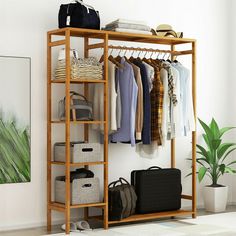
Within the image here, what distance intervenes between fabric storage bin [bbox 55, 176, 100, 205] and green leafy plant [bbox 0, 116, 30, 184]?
36 centimetres

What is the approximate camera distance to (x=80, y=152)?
18.9ft

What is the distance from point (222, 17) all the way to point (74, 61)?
2603mm

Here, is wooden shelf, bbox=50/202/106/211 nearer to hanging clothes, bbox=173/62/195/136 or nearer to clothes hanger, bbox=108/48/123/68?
hanging clothes, bbox=173/62/195/136

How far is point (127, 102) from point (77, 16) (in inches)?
39.1

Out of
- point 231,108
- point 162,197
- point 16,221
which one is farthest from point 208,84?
point 16,221

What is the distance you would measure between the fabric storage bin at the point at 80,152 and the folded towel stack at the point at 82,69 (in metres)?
0.65

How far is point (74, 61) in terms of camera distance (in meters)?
5.72

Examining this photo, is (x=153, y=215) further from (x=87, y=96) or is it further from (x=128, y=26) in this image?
(x=128, y=26)

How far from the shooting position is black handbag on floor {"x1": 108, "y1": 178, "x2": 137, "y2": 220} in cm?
592

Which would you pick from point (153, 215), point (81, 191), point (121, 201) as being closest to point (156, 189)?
point (153, 215)

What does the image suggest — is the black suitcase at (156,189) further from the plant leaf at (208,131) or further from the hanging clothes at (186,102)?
the plant leaf at (208,131)

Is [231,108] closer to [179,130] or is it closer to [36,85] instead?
[179,130]

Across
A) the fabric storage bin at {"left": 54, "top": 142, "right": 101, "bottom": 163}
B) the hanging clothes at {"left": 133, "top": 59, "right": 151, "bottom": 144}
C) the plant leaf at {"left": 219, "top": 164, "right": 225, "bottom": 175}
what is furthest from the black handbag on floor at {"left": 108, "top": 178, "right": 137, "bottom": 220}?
the plant leaf at {"left": 219, "top": 164, "right": 225, "bottom": 175}

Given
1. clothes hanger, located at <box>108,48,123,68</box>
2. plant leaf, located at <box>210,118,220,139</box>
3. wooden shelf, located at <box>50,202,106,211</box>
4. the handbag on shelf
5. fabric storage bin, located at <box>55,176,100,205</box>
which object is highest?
clothes hanger, located at <box>108,48,123,68</box>
